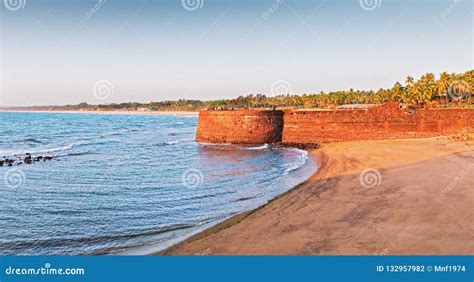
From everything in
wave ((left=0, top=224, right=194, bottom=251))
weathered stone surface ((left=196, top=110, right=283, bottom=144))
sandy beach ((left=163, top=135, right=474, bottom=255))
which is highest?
weathered stone surface ((left=196, top=110, right=283, bottom=144))

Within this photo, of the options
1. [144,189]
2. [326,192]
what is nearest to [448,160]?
[326,192]

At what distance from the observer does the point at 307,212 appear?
12.7m

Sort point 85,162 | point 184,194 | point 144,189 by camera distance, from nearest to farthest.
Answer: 1. point 184,194
2. point 144,189
3. point 85,162

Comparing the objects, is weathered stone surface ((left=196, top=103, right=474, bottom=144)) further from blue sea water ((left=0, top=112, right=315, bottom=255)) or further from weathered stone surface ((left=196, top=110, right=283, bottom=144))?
blue sea water ((left=0, top=112, right=315, bottom=255))

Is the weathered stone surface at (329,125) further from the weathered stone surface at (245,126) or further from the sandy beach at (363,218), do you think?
the sandy beach at (363,218)

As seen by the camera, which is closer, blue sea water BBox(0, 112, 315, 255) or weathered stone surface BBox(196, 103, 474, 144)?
blue sea water BBox(0, 112, 315, 255)

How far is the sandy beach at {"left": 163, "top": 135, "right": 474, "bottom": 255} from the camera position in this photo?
9195mm

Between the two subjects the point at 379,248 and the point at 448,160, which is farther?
the point at 448,160

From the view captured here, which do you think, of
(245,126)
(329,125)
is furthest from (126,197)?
(329,125)

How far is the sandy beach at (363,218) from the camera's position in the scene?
9.20 metres

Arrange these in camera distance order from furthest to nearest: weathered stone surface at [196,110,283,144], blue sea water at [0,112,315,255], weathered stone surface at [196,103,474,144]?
weathered stone surface at [196,110,283,144]
weathered stone surface at [196,103,474,144]
blue sea water at [0,112,315,255]

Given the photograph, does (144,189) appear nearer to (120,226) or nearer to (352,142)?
(120,226)

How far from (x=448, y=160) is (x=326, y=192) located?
31.2 feet

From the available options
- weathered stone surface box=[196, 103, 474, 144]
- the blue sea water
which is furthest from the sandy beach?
weathered stone surface box=[196, 103, 474, 144]
